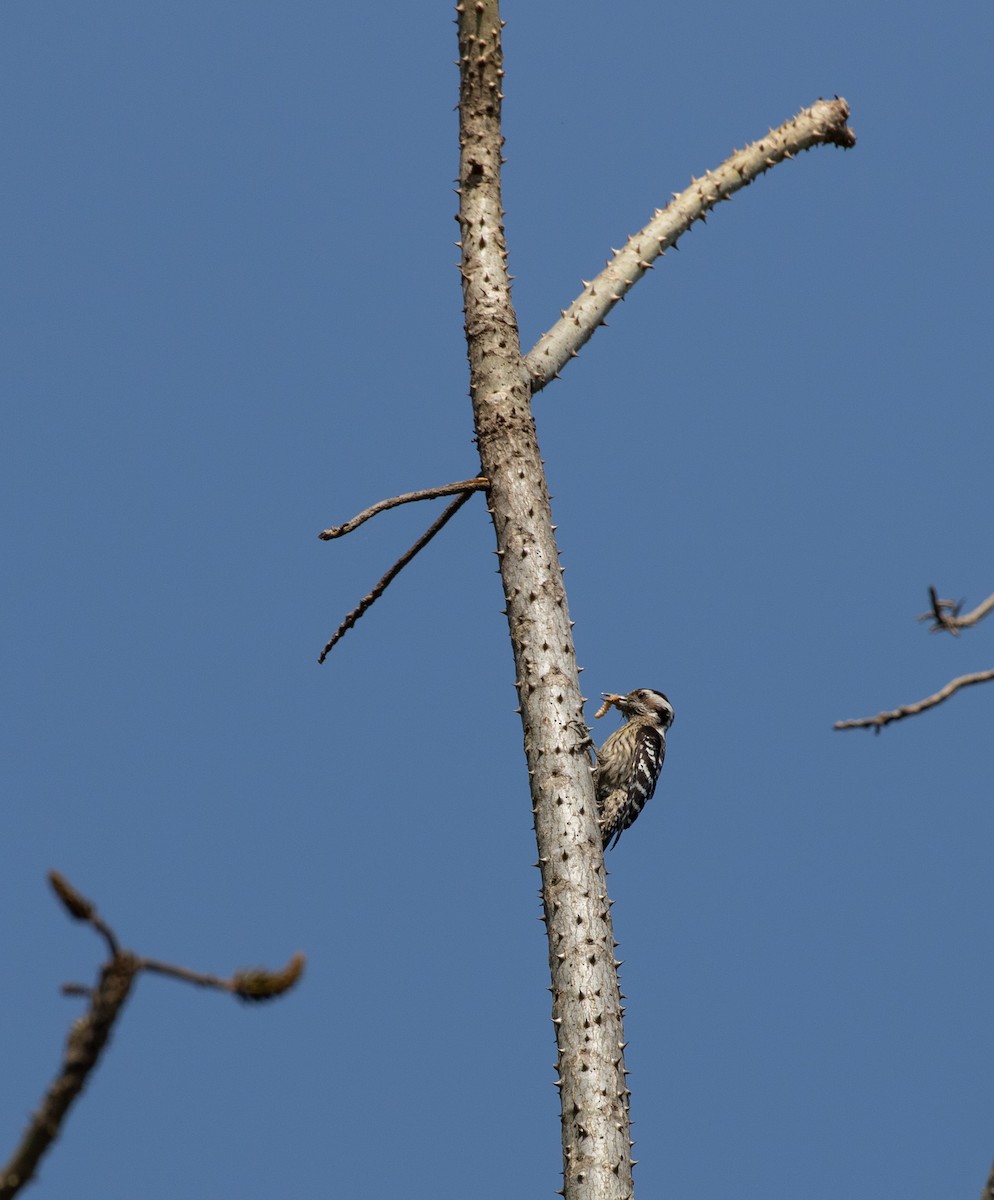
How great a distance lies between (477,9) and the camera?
8.02 meters

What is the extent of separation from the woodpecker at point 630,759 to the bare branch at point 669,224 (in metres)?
2.87

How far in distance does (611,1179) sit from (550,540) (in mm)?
2864

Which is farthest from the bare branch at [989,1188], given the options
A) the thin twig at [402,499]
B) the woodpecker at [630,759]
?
the woodpecker at [630,759]

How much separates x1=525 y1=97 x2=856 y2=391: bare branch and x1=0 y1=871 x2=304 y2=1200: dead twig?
5678mm

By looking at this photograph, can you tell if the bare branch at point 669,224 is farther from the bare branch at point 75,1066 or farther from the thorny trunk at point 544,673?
the bare branch at point 75,1066

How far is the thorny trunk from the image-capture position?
5746mm

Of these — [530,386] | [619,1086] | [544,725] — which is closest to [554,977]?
[619,1086]

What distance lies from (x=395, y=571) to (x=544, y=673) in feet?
3.01

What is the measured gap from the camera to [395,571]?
23.3 ft

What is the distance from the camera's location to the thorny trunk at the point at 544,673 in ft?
18.9

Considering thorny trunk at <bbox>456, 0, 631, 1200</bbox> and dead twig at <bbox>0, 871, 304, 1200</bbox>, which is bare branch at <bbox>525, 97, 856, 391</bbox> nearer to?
thorny trunk at <bbox>456, 0, 631, 1200</bbox>

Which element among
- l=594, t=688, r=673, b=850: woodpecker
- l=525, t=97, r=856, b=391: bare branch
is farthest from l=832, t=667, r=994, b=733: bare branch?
l=594, t=688, r=673, b=850: woodpecker

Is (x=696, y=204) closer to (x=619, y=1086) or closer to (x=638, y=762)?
(x=638, y=762)

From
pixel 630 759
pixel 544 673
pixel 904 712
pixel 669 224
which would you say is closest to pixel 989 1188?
pixel 904 712
